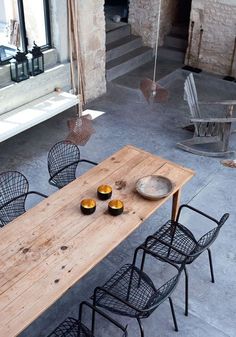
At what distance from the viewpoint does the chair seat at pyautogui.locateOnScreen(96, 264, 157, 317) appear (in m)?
3.01

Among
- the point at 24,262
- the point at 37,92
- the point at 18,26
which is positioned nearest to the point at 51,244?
the point at 24,262

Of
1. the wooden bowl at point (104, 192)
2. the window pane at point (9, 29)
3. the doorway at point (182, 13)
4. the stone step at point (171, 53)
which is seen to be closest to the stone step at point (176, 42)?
the stone step at point (171, 53)

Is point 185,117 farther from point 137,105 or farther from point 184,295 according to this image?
point 184,295

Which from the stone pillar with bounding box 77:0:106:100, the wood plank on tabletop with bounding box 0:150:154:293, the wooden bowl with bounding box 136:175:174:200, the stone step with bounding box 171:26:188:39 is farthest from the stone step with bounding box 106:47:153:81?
the wood plank on tabletop with bounding box 0:150:154:293

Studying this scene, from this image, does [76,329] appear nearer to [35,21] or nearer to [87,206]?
[87,206]

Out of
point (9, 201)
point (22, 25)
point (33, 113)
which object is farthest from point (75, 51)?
point (9, 201)

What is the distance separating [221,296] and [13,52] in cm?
392

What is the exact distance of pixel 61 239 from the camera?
10.2 feet

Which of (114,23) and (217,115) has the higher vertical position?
(114,23)

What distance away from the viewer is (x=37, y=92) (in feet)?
18.9

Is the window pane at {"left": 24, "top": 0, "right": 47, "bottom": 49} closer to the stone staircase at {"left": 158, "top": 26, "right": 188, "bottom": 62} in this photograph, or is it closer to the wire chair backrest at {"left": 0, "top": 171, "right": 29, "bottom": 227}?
the wire chair backrest at {"left": 0, "top": 171, "right": 29, "bottom": 227}

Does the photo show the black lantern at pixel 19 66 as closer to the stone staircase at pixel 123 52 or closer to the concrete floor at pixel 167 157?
the concrete floor at pixel 167 157

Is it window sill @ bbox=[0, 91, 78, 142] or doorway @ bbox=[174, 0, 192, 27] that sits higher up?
doorway @ bbox=[174, 0, 192, 27]

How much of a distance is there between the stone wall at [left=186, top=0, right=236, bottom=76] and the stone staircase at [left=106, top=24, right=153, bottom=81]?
0.95m
